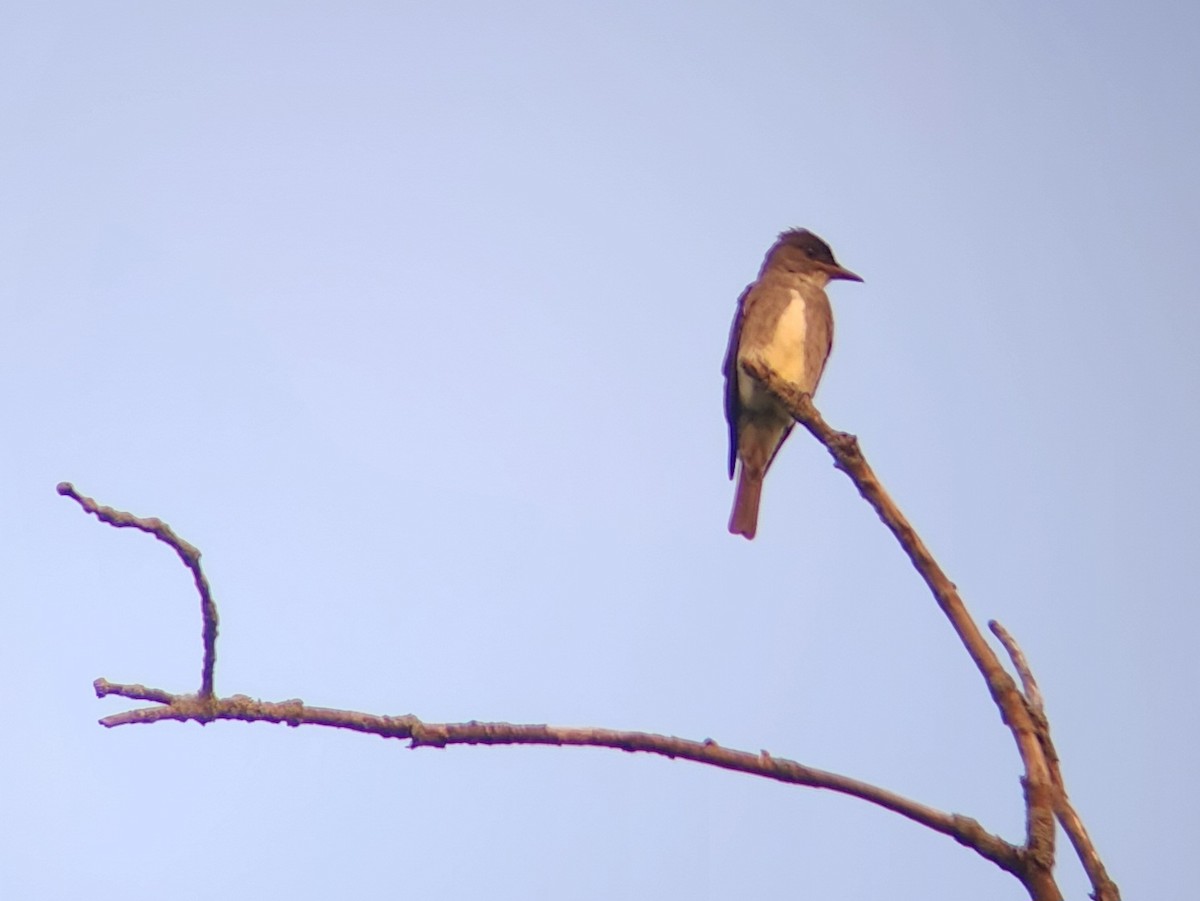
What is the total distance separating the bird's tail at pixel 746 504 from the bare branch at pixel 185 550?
5683 millimetres

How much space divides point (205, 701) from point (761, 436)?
6355 millimetres

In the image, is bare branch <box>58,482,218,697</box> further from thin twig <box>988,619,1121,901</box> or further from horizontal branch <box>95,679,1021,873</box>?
thin twig <box>988,619,1121,901</box>

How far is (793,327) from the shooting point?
26.9ft

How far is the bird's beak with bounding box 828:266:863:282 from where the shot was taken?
8.95 metres

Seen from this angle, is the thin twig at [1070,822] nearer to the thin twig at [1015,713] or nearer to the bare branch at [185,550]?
the thin twig at [1015,713]

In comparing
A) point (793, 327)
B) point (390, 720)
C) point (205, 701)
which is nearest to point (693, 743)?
point (390, 720)

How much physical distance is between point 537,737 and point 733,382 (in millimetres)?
6368

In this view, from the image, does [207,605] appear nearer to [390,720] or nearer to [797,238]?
[390,720]

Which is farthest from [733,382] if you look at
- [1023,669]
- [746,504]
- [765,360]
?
[1023,669]

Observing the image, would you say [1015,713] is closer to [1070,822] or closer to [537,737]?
[1070,822]

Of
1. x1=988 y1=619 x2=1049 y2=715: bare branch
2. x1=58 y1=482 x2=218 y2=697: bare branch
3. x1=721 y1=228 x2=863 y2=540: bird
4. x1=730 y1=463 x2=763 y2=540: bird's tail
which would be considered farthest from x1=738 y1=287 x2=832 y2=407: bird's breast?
x1=58 y1=482 x2=218 y2=697: bare branch

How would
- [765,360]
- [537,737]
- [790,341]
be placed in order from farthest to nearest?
[790,341] < [765,360] < [537,737]

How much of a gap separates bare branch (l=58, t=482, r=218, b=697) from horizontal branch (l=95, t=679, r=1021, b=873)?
6cm

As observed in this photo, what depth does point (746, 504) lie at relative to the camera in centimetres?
801
